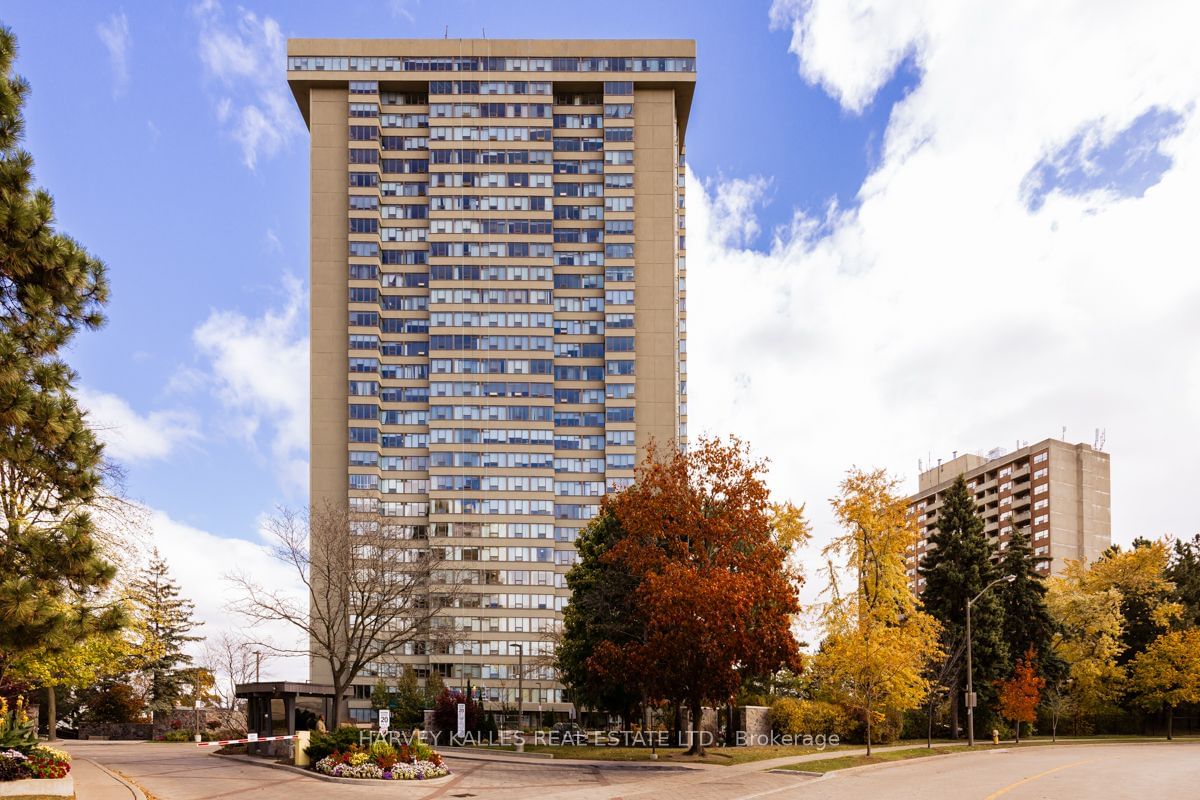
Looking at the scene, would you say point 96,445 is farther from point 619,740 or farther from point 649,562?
point 619,740

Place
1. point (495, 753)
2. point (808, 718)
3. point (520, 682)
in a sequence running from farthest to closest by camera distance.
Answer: point (520, 682)
point (808, 718)
point (495, 753)

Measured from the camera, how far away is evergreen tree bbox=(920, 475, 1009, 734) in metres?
60.8

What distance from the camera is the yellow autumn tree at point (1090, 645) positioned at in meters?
68.4

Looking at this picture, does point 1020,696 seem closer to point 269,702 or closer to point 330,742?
point 269,702

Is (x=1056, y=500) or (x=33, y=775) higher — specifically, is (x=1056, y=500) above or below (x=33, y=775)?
above

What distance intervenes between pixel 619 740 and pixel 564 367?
6043 cm

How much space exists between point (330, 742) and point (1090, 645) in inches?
2343

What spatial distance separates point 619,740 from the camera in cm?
5012

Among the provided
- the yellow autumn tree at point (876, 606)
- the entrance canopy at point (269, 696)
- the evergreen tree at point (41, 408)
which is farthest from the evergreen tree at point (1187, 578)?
the evergreen tree at point (41, 408)

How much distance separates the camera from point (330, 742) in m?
32.0

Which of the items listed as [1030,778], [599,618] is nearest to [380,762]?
[599,618]

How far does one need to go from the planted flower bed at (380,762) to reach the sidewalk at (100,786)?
6025 millimetres

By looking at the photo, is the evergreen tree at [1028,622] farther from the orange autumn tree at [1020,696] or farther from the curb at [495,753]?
the curb at [495,753]

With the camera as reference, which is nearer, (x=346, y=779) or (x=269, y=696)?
(x=346, y=779)
